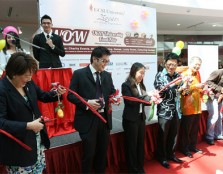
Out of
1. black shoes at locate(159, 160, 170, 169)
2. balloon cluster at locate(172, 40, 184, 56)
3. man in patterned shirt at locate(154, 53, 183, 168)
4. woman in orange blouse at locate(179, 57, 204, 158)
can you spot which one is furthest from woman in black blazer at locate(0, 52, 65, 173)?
balloon cluster at locate(172, 40, 184, 56)

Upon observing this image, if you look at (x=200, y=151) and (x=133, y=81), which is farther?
(x=200, y=151)

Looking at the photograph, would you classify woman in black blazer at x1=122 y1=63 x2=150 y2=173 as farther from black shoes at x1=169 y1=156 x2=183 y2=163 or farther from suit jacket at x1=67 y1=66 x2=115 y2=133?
black shoes at x1=169 y1=156 x2=183 y2=163

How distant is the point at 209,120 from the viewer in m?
3.33

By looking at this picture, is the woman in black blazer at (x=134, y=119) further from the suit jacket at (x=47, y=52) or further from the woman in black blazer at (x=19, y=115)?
the suit jacket at (x=47, y=52)

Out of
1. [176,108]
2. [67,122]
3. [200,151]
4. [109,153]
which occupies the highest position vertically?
[176,108]

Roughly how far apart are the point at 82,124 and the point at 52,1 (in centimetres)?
285

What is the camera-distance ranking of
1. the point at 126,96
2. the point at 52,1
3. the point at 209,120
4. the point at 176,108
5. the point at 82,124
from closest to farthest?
the point at 82,124 → the point at 126,96 → the point at 176,108 → the point at 209,120 → the point at 52,1

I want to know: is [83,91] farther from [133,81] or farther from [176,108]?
[176,108]

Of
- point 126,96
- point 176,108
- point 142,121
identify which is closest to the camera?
point 126,96

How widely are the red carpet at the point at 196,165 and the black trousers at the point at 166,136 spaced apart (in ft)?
0.42

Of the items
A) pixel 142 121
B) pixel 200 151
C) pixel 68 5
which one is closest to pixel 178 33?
pixel 68 5

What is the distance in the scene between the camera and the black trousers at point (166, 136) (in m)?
2.48

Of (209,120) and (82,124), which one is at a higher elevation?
(82,124)

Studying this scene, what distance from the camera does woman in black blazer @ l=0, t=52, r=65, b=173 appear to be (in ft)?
4.04
